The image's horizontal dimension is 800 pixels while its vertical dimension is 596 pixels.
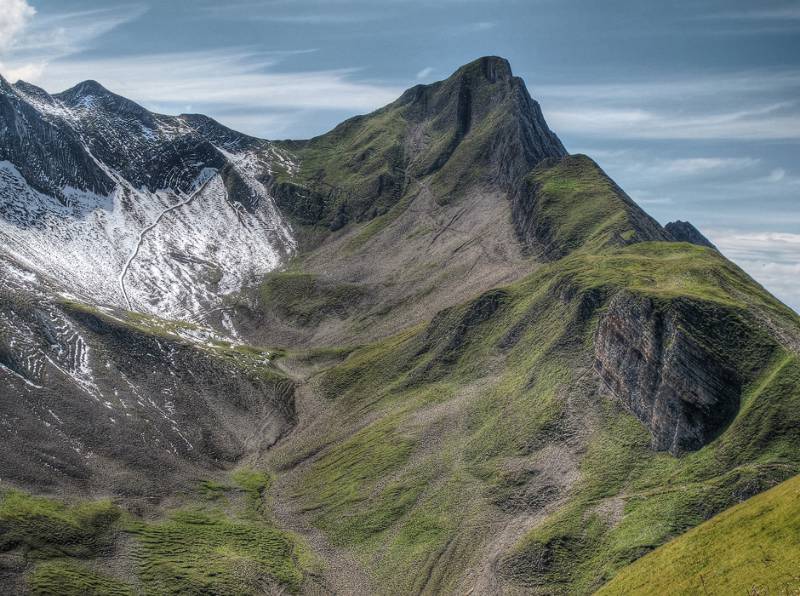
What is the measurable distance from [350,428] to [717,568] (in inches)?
4418

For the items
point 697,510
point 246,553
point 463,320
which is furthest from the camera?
point 463,320

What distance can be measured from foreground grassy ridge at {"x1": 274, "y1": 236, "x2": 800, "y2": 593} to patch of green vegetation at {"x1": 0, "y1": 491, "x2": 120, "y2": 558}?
39.2m

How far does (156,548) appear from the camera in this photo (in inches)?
5182

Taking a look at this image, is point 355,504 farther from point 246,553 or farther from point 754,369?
point 754,369

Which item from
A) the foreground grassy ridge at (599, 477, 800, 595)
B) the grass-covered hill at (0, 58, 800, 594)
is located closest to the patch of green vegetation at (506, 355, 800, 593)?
the grass-covered hill at (0, 58, 800, 594)

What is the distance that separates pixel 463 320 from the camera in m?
194

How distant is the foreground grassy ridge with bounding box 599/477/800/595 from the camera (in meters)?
68.1

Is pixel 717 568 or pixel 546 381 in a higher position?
pixel 546 381

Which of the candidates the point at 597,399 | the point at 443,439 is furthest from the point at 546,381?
the point at 443,439

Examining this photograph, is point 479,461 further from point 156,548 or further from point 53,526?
point 53,526

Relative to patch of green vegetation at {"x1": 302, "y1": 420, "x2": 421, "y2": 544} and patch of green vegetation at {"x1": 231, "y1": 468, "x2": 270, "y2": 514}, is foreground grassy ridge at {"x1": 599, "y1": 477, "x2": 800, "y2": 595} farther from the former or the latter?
patch of green vegetation at {"x1": 231, "y1": 468, "x2": 270, "y2": 514}

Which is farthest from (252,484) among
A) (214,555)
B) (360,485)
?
(214,555)

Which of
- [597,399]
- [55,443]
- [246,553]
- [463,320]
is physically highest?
[463,320]

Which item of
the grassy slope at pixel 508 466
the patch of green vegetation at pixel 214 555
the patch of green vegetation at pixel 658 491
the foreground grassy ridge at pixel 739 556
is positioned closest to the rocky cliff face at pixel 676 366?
the grassy slope at pixel 508 466
